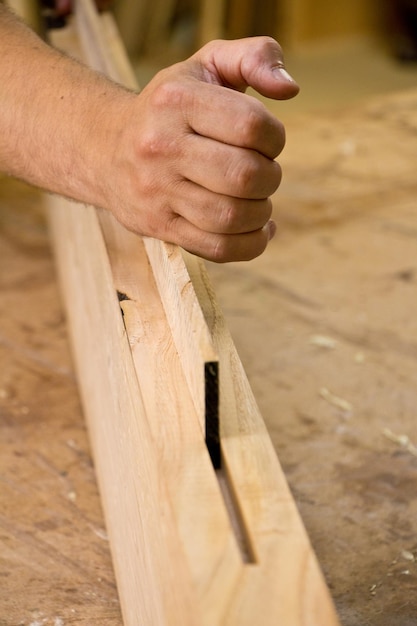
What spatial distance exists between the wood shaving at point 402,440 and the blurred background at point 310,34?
290cm

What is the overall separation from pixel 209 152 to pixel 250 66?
0.39 feet

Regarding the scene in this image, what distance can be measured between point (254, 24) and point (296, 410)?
11.4 feet

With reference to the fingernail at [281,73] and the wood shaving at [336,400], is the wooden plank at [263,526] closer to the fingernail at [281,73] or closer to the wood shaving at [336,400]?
the fingernail at [281,73]

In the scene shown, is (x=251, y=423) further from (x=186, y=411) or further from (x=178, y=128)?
(x=178, y=128)

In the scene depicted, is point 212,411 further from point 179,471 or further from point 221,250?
point 221,250

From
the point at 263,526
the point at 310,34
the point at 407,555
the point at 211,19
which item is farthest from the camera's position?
the point at 310,34

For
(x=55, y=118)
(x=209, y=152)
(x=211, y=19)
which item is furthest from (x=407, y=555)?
(x=211, y=19)

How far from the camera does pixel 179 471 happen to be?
2.37ft

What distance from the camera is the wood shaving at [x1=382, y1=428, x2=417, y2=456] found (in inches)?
51.9

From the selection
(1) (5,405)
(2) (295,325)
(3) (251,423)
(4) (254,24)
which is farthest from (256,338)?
(4) (254,24)

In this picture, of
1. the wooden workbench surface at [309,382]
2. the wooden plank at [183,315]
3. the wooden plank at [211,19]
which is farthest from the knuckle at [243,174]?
the wooden plank at [211,19]

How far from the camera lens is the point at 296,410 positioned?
1409 millimetres

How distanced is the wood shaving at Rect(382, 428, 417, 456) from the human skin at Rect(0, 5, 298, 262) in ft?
1.72

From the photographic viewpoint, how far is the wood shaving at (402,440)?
132cm
